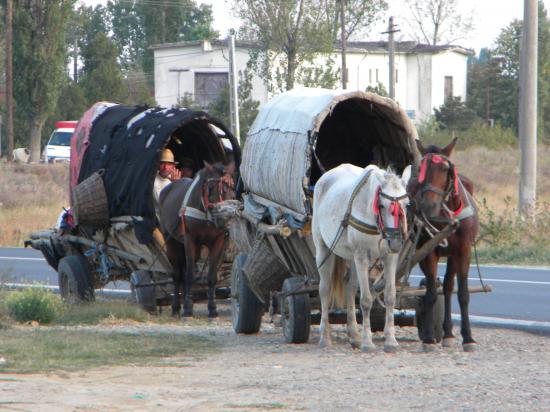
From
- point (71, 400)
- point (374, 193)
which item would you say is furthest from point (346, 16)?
point (71, 400)

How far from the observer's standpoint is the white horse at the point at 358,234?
10.8 m

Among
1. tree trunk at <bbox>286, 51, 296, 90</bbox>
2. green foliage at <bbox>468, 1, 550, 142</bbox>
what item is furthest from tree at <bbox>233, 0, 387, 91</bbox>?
green foliage at <bbox>468, 1, 550, 142</bbox>

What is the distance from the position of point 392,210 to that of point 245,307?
315cm

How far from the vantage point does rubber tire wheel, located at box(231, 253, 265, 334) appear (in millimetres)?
13172

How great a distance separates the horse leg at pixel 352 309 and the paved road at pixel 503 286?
408 centimetres

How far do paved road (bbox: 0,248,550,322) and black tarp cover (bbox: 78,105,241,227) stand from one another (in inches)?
91.9

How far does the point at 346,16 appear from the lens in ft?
171

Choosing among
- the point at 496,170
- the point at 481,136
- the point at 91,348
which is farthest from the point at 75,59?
the point at 91,348

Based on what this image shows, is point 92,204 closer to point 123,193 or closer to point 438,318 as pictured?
point 123,193

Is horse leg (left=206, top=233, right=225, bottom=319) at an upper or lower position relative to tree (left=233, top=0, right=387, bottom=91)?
lower

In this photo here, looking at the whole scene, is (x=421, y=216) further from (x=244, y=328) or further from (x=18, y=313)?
(x=18, y=313)

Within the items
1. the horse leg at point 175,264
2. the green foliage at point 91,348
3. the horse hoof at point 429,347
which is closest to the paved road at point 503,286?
the horse leg at point 175,264

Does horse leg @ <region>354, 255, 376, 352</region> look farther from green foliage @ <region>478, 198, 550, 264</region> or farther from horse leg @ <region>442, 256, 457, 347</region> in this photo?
green foliage @ <region>478, 198, 550, 264</region>

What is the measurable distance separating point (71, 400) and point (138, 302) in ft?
23.0
